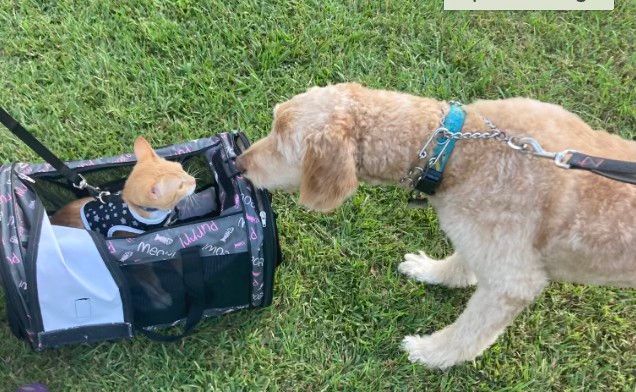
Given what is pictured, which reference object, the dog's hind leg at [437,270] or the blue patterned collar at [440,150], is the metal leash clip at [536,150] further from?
the dog's hind leg at [437,270]

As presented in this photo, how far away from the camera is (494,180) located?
7.45 ft

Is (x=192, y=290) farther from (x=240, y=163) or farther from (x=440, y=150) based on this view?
(x=440, y=150)

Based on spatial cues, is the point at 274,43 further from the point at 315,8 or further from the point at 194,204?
the point at 194,204

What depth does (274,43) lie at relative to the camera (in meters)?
3.70

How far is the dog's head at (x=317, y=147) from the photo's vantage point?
228 centimetres

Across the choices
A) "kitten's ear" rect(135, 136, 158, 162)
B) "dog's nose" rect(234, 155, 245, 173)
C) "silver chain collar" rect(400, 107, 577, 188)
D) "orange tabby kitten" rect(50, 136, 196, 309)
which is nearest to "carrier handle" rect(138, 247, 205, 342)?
"orange tabby kitten" rect(50, 136, 196, 309)

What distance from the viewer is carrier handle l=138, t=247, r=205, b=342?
2.60 metres

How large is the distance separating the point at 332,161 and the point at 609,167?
1.00m

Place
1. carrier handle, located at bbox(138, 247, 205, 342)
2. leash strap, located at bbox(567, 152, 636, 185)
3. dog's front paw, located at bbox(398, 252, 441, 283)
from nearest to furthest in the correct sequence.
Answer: leash strap, located at bbox(567, 152, 636, 185)
carrier handle, located at bbox(138, 247, 205, 342)
dog's front paw, located at bbox(398, 252, 441, 283)

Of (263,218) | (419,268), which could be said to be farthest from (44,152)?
(419,268)

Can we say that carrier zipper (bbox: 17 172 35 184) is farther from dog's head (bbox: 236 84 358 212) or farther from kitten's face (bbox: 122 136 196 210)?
dog's head (bbox: 236 84 358 212)

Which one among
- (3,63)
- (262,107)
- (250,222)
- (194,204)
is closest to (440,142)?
(250,222)

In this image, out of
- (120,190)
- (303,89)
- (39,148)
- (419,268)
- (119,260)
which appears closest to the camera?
(39,148)

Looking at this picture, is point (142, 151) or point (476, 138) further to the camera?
point (142, 151)
